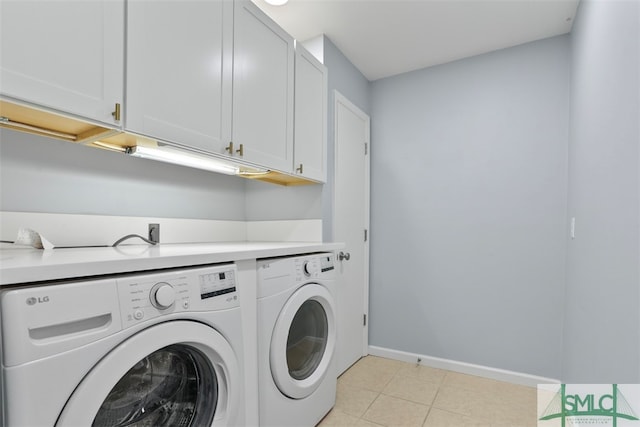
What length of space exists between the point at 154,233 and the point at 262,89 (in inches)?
36.2

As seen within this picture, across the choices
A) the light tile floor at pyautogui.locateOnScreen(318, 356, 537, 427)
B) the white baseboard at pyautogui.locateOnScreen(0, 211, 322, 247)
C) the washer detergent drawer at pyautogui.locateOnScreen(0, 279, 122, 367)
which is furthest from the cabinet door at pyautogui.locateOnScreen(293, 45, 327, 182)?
the light tile floor at pyautogui.locateOnScreen(318, 356, 537, 427)

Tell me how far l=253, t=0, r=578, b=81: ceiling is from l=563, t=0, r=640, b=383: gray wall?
289mm

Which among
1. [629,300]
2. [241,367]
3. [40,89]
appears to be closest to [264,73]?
[40,89]

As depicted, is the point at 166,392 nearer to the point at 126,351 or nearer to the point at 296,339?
the point at 126,351

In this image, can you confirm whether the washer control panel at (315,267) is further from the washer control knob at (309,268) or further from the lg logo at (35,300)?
the lg logo at (35,300)

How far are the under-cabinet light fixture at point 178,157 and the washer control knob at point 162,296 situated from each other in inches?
25.8

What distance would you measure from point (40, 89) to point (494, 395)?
278 cm

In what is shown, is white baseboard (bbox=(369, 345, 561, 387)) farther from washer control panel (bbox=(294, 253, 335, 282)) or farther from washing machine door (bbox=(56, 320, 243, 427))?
washing machine door (bbox=(56, 320, 243, 427))

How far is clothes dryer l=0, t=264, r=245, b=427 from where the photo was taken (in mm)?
621

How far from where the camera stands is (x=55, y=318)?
665mm

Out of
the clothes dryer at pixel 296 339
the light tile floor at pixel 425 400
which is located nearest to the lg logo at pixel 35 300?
the clothes dryer at pixel 296 339

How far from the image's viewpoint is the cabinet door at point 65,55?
837 mm

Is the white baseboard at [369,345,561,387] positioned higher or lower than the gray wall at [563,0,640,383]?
lower

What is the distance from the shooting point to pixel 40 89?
89cm
